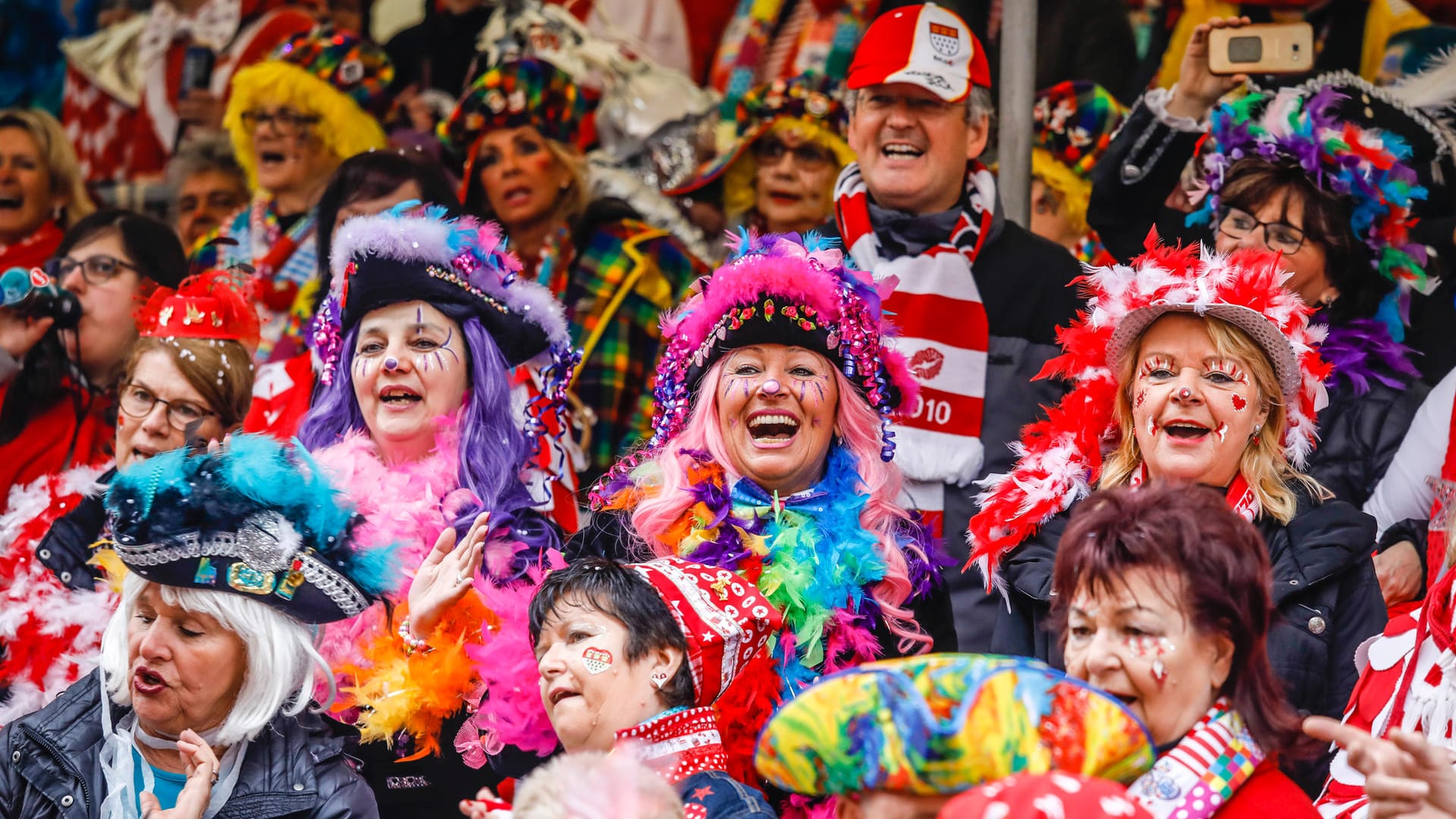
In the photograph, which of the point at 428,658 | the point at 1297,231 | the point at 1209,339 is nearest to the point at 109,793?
the point at 428,658

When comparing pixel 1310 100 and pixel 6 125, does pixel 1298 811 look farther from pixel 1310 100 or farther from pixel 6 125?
pixel 6 125

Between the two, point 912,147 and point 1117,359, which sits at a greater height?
point 912,147

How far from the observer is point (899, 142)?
5371 mm

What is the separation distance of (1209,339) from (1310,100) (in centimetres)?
127

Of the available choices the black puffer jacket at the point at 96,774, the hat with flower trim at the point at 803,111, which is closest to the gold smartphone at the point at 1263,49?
the hat with flower trim at the point at 803,111

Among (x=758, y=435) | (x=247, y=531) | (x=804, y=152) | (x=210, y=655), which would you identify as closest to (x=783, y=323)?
(x=758, y=435)

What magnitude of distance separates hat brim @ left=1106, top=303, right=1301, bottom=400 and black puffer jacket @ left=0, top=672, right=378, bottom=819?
2.08m

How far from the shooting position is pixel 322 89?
23.3ft

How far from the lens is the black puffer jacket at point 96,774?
145 inches

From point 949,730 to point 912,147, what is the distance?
3054 millimetres

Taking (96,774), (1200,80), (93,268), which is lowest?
(96,774)

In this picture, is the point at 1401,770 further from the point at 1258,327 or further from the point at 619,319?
the point at 619,319

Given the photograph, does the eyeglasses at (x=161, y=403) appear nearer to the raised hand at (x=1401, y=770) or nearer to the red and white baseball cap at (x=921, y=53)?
the red and white baseball cap at (x=921, y=53)

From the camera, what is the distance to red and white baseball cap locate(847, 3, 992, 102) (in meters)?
5.35
